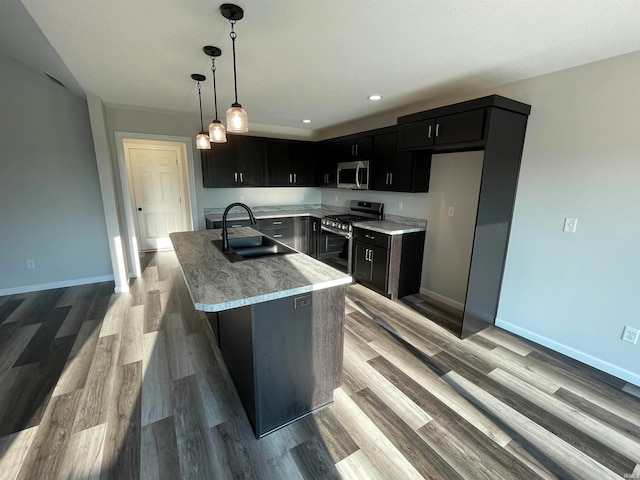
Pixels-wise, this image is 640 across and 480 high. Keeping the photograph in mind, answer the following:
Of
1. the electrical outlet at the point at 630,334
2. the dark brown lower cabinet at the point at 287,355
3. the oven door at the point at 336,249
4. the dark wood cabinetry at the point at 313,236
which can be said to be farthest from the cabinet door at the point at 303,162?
the electrical outlet at the point at 630,334

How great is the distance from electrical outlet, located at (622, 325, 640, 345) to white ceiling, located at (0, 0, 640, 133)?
78.6 inches

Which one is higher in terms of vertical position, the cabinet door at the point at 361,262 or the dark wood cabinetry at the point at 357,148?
the dark wood cabinetry at the point at 357,148

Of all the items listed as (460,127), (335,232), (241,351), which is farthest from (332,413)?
(335,232)

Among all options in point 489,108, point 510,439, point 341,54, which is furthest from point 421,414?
point 341,54

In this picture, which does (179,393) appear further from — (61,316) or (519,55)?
(519,55)

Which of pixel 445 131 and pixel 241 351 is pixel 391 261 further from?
pixel 241 351

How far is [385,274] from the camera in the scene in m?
3.46

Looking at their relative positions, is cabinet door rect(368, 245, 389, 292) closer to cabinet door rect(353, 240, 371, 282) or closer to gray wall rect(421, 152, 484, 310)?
cabinet door rect(353, 240, 371, 282)

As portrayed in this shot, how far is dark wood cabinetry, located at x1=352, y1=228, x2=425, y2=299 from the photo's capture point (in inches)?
135

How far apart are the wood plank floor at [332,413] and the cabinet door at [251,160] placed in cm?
269

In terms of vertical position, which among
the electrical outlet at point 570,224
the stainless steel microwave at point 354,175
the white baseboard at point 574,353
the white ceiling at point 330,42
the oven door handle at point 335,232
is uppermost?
the white ceiling at point 330,42

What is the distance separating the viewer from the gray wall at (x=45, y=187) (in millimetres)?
3330

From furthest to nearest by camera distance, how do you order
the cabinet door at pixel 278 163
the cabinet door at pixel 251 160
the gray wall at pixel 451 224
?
the cabinet door at pixel 278 163 < the cabinet door at pixel 251 160 < the gray wall at pixel 451 224

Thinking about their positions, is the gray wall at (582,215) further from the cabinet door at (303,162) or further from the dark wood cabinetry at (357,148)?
the cabinet door at (303,162)
